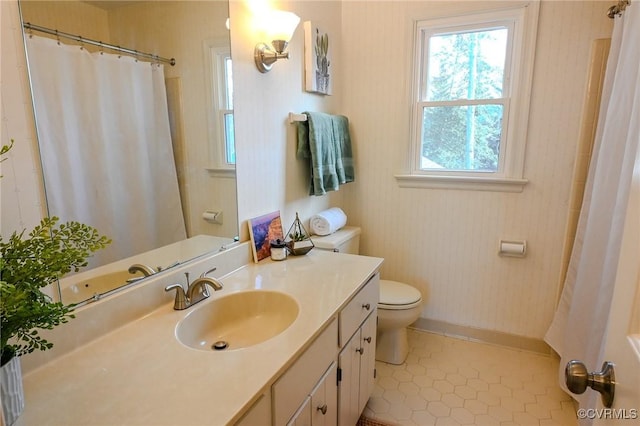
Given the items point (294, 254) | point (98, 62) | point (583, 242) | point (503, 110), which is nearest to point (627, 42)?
point (503, 110)

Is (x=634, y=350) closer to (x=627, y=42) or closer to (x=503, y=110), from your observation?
(x=627, y=42)

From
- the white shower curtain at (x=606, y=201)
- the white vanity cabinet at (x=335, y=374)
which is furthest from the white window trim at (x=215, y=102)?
the white shower curtain at (x=606, y=201)

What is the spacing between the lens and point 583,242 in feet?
6.19

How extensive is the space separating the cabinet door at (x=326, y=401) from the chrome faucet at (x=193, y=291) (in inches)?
19.0

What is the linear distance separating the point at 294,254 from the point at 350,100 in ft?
4.28

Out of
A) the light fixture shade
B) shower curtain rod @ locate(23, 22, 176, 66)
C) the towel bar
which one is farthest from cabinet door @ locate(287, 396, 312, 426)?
the light fixture shade

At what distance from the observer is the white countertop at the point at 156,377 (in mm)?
802

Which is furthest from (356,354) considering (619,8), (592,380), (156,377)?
(619,8)

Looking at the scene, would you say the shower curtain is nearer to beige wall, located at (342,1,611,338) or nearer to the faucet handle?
the faucet handle

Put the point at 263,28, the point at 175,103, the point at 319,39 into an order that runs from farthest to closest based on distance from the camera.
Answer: the point at 319,39 < the point at 263,28 < the point at 175,103

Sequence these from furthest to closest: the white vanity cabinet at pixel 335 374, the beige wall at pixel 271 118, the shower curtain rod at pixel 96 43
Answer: the beige wall at pixel 271 118 → the white vanity cabinet at pixel 335 374 → the shower curtain rod at pixel 96 43

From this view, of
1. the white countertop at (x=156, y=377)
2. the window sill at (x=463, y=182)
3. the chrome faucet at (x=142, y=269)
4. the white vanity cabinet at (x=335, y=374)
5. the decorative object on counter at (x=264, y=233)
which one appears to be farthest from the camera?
the window sill at (x=463, y=182)

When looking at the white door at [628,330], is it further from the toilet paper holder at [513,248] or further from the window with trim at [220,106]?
the toilet paper holder at [513,248]

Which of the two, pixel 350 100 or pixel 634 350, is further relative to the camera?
pixel 350 100
